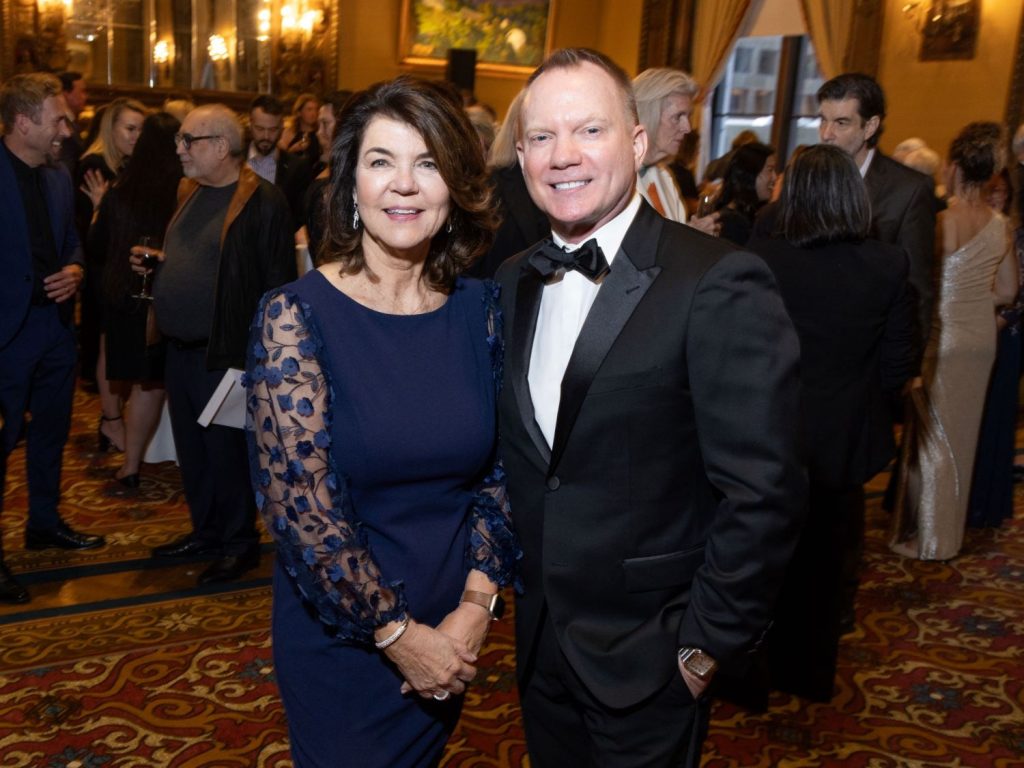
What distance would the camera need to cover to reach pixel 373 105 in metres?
1.74

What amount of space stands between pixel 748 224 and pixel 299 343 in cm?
344

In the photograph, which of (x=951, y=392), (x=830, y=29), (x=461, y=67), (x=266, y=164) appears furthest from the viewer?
(x=461, y=67)

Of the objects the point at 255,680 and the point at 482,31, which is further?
the point at 482,31

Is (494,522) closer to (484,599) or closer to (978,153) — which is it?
Answer: (484,599)

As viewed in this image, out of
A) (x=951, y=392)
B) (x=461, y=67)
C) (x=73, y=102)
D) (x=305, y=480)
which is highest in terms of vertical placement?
(x=461, y=67)

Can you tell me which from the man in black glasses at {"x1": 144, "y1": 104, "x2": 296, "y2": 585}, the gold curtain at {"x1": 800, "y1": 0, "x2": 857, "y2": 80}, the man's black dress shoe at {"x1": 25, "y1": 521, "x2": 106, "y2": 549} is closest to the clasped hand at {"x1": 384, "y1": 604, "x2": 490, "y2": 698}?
the man in black glasses at {"x1": 144, "y1": 104, "x2": 296, "y2": 585}

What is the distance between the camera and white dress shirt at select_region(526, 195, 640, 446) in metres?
1.68

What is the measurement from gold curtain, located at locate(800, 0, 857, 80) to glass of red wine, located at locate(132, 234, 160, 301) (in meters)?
7.18

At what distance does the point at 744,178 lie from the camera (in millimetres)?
4945

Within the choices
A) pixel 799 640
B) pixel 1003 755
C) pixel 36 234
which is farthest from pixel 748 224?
pixel 36 234

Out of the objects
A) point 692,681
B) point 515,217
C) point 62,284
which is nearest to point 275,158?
point 62,284

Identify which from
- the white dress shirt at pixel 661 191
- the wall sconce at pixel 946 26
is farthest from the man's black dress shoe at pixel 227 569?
the wall sconce at pixel 946 26

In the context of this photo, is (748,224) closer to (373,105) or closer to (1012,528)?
(1012,528)

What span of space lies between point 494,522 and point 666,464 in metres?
0.39
